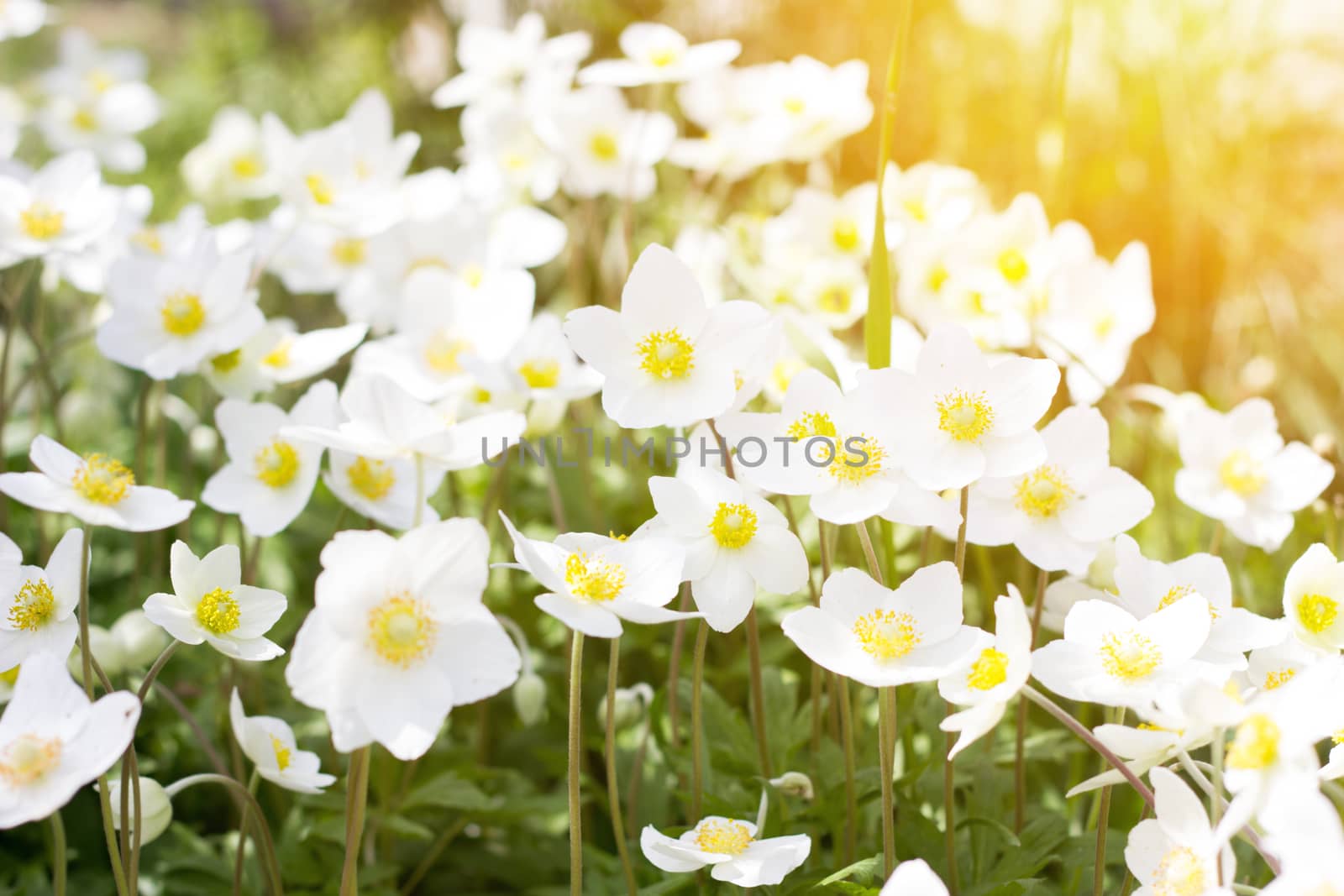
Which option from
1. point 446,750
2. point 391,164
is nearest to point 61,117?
point 391,164

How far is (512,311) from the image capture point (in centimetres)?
179

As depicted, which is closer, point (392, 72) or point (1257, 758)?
point (1257, 758)

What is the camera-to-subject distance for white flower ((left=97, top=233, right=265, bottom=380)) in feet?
5.52

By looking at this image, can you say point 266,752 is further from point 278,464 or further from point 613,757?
point 278,464

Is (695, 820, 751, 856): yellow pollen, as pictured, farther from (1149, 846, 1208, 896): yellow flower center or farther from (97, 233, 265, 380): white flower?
(97, 233, 265, 380): white flower

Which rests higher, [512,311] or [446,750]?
[512,311]

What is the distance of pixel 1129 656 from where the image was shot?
44.2 inches

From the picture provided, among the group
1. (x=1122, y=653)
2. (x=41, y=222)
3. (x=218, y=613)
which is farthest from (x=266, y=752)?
(x=41, y=222)

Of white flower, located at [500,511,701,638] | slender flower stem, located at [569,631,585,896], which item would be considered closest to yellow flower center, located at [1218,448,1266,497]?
white flower, located at [500,511,701,638]

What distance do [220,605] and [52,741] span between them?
236mm

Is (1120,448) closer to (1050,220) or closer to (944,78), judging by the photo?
(1050,220)

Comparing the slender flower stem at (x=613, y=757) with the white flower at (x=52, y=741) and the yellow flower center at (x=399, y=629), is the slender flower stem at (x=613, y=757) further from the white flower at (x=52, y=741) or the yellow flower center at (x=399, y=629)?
the white flower at (x=52, y=741)

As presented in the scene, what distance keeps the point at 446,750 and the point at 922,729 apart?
74cm

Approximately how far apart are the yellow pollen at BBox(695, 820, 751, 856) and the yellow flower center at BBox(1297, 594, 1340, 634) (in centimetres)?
66
